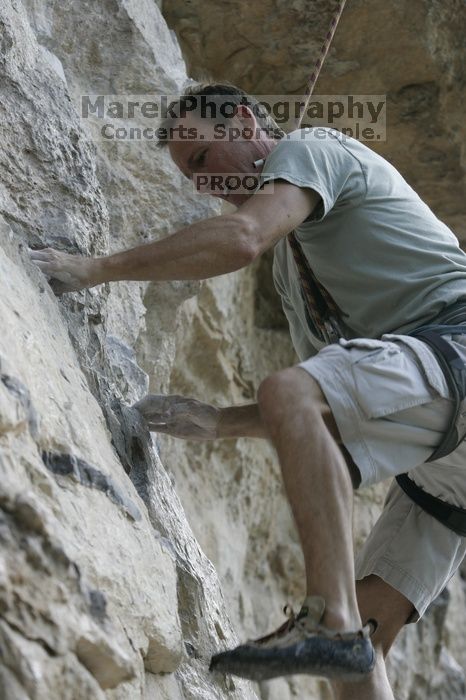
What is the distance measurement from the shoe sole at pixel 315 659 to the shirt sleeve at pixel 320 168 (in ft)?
2.89

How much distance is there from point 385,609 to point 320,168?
3.19ft

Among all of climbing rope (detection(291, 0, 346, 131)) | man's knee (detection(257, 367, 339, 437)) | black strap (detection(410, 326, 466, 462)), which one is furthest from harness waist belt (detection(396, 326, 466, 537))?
climbing rope (detection(291, 0, 346, 131))

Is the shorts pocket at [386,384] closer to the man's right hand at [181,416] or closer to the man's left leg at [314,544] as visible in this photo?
the man's left leg at [314,544]

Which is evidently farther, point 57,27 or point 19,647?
point 57,27

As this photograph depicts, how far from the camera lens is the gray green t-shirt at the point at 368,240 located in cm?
204

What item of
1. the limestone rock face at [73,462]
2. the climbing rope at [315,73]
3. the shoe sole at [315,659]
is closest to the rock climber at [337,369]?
the shoe sole at [315,659]

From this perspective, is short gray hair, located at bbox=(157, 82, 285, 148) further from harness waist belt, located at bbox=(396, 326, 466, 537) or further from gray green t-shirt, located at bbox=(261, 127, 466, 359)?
harness waist belt, located at bbox=(396, 326, 466, 537)

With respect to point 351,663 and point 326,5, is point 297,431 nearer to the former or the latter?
point 351,663

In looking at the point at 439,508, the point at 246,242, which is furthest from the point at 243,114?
the point at 439,508

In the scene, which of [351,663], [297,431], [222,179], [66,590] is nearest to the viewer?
[66,590]

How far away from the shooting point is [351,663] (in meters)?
1.53

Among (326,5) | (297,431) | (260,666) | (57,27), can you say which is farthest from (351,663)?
(326,5)

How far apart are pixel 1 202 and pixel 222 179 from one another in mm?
536

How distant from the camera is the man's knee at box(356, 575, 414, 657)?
225 centimetres
